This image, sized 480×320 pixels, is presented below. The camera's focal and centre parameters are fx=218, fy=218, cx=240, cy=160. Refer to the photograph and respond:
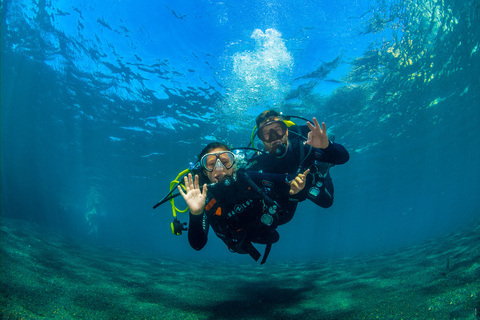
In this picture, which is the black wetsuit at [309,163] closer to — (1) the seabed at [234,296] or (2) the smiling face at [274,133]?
(2) the smiling face at [274,133]

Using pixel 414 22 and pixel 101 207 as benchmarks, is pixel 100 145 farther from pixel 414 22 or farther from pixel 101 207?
pixel 101 207

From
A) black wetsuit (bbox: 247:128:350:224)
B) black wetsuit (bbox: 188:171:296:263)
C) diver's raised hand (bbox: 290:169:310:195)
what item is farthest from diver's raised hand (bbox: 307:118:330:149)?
black wetsuit (bbox: 188:171:296:263)

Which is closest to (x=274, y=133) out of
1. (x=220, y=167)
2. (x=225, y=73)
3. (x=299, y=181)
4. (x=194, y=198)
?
(x=299, y=181)

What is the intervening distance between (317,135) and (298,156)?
4.66 feet

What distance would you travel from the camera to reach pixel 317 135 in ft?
14.4

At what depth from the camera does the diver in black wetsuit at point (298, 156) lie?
476 cm

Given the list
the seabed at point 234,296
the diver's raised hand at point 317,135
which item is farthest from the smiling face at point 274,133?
the seabed at point 234,296

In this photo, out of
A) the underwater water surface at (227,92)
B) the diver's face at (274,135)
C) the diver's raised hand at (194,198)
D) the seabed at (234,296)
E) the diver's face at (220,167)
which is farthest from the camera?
the diver's face at (274,135)

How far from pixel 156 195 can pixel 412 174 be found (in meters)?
43.9

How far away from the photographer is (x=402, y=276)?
16.2ft

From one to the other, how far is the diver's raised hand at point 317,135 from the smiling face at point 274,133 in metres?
1.19

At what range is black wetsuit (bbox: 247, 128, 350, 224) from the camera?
4.74 metres

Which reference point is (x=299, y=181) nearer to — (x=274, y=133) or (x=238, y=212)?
(x=238, y=212)

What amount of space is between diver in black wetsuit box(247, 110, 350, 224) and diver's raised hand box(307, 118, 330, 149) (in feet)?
0.07
